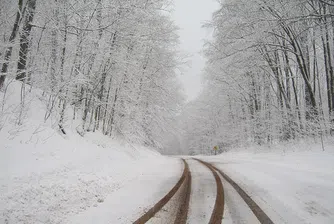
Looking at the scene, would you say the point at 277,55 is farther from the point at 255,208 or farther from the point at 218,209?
the point at 218,209

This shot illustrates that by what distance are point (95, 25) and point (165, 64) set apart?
34.0 feet

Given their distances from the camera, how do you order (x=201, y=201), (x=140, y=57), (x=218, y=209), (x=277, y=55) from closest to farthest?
(x=218, y=209) → (x=201, y=201) → (x=277, y=55) → (x=140, y=57)

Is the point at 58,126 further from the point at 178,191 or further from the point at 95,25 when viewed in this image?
the point at 178,191

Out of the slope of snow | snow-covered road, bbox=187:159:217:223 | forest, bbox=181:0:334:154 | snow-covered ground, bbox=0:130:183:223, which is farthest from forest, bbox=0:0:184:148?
snow-covered road, bbox=187:159:217:223

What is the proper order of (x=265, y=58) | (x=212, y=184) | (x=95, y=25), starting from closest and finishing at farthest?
(x=212, y=184) → (x=95, y=25) → (x=265, y=58)

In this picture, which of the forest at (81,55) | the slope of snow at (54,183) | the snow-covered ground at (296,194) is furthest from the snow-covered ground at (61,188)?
the snow-covered ground at (296,194)

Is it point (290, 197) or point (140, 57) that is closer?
point (290, 197)

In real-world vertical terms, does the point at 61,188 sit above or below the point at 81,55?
below

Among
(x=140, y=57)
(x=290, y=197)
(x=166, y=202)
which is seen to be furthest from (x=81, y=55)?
(x=290, y=197)

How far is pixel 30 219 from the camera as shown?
11.6ft

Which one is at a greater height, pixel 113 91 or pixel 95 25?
pixel 95 25

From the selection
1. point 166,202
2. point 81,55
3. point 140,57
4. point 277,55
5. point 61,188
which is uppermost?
point 277,55

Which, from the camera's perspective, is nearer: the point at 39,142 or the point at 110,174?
the point at 39,142

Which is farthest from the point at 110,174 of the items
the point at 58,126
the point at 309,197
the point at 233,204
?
the point at 309,197
